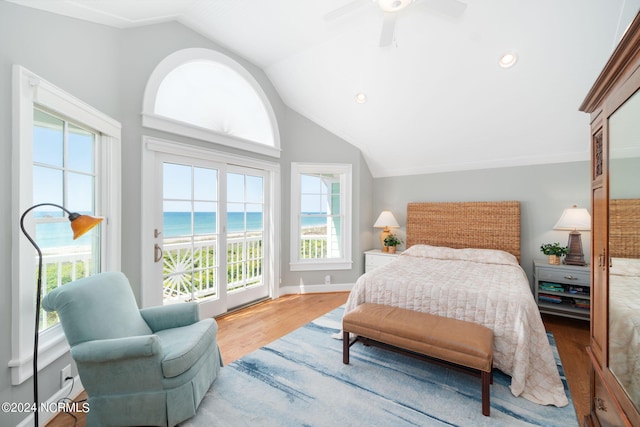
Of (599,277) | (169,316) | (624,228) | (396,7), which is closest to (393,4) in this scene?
(396,7)

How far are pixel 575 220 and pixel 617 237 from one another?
8.21ft

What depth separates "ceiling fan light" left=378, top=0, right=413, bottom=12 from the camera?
2.14 m

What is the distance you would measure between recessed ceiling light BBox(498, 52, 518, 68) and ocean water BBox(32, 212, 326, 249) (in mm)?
2966

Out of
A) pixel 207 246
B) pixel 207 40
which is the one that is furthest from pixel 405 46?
pixel 207 246

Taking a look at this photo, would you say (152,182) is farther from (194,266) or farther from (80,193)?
(194,266)

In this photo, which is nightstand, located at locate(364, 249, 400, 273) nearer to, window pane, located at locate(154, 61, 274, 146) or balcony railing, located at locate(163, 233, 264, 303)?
balcony railing, located at locate(163, 233, 264, 303)

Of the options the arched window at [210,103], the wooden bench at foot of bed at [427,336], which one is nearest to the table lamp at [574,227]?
the wooden bench at foot of bed at [427,336]

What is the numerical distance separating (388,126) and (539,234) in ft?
8.10

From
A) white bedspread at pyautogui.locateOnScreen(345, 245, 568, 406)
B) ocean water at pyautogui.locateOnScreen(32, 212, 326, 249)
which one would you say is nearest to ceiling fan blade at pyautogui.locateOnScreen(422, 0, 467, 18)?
white bedspread at pyautogui.locateOnScreen(345, 245, 568, 406)

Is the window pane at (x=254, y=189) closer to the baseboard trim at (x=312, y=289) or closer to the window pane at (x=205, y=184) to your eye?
the window pane at (x=205, y=184)

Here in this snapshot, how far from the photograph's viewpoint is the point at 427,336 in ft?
6.23

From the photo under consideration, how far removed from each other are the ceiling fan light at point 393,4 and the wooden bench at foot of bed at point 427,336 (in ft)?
8.02

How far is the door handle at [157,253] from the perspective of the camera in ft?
8.92

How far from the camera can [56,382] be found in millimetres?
1790
